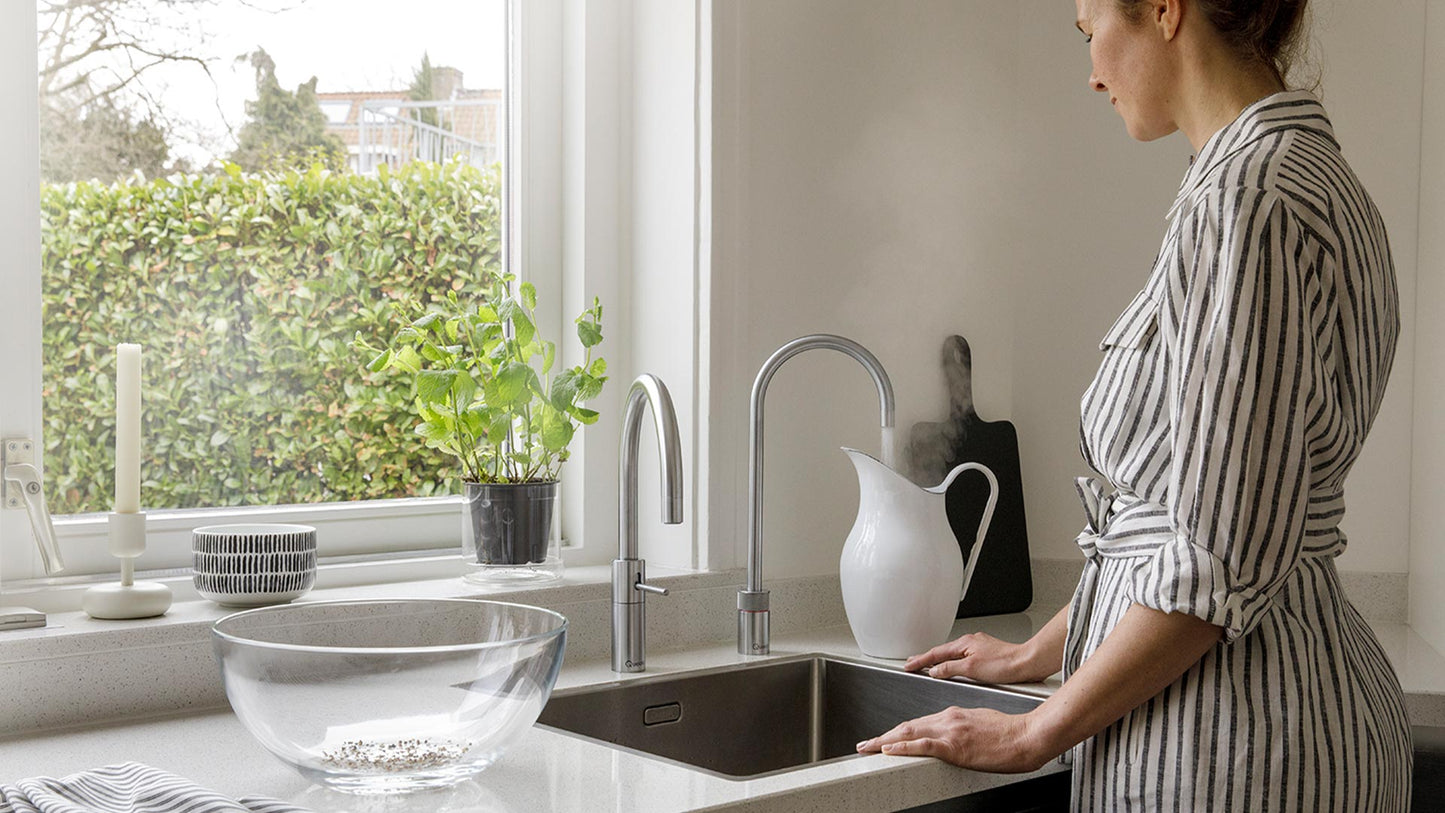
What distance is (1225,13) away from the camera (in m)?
1.23

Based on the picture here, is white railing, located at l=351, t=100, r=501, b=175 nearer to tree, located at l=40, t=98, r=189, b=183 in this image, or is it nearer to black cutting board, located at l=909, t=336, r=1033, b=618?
tree, located at l=40, t=98, r=189, b=183

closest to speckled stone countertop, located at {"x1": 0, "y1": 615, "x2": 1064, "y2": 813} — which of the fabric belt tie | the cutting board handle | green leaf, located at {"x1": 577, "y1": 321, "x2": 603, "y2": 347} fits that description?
the fabric belt tie

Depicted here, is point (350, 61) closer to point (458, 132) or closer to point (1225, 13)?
point (458, 132)

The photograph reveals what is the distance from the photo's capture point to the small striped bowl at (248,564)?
1510 millimetres

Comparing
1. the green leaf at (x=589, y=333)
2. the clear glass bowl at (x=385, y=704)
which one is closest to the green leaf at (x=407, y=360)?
the green leaf at (x=589, y=333)

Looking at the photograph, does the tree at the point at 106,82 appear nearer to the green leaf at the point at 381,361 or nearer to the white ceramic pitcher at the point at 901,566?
the green leaf at the point at 381,361

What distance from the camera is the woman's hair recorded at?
4.01ft

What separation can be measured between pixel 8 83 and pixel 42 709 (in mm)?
697

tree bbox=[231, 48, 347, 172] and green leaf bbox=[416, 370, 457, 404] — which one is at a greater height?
tree bbox=[231, 48, 347, 172]

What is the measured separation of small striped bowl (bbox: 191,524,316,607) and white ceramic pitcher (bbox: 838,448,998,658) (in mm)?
680

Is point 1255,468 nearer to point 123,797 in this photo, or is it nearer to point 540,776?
point 540,776

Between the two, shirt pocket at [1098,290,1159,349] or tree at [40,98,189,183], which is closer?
shirt pocket at [1098,290,1159,349]

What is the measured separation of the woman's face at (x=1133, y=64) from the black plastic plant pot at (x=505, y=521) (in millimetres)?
876

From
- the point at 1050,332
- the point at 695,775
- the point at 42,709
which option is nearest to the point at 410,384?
the point at 42,709
